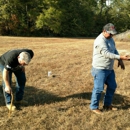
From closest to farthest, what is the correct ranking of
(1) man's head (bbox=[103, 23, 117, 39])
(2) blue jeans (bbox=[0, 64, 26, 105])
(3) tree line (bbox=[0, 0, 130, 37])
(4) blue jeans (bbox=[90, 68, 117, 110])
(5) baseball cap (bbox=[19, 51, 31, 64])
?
1. (5) baseball cap (bbox=[19, 51, 31, 64])
2. (1) man's head (bbox=[103, 23, 117, 39])
3. (4) blue jeans (bbox=[90, 68, 117, 110])
4. (2) blue jeans (bbox=[0, 64, 26, 105])
5. (3) tree line (bbox=[0, 0, 130, 37])

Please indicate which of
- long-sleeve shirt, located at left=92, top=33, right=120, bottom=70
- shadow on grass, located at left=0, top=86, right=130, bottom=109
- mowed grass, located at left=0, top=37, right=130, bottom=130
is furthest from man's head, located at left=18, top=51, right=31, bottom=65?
shadow on grass, located at left=0, top=86, right=130, bottom=109

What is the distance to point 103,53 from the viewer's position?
4.37 m

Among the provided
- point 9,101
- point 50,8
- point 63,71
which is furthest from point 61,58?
point 50,8

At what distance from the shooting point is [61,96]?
19.3 feet

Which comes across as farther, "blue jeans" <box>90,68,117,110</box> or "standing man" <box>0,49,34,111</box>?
"blue jeans" <box>90,68,117,110</box>

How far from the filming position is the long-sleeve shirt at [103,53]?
4348 millimetres

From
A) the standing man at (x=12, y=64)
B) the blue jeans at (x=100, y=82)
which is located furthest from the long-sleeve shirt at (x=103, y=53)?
the standing man at (x=12, y=64)

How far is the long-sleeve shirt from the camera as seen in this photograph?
4348 millimetres

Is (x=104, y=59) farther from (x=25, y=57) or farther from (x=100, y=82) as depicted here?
(x=25, y=57)

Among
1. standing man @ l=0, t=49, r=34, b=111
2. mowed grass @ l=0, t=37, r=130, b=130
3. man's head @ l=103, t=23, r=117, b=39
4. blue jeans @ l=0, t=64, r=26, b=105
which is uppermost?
man's head @ l=103, t=23, r=117, b=39

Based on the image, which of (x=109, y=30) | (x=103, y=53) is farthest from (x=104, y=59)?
(x=109, y=30)

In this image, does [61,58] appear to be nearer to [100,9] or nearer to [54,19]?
[54,19]

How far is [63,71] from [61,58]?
2.51m

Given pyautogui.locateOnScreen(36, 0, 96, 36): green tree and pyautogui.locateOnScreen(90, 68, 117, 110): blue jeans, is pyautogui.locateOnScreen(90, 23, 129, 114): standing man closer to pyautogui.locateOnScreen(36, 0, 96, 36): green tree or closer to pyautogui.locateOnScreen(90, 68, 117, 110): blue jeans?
→ pyautogui.locateOnScreen(90, 68, 117, 110): blue jeans
